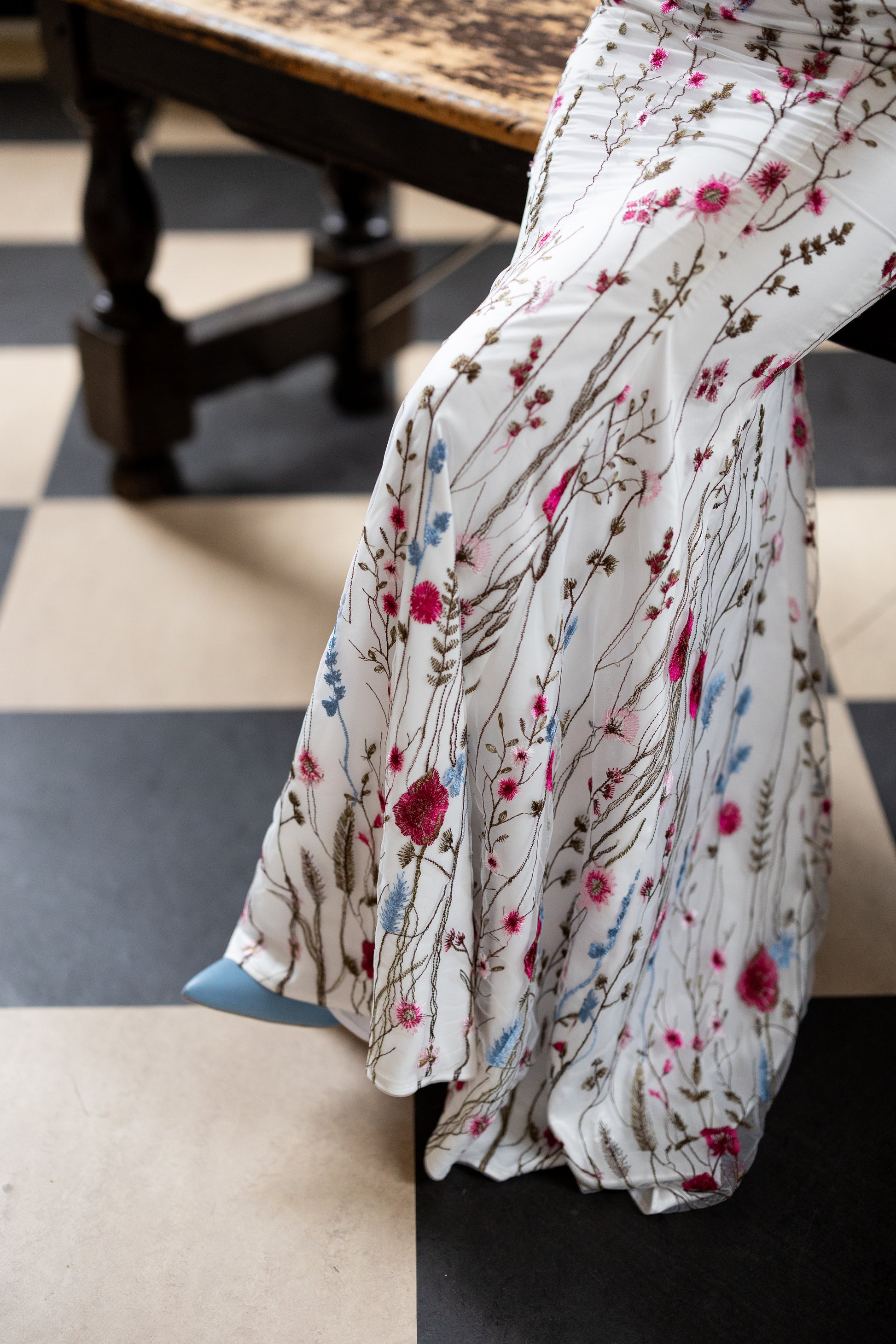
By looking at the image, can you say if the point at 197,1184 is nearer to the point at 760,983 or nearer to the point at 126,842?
the point at 126,842

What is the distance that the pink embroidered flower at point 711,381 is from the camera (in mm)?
756

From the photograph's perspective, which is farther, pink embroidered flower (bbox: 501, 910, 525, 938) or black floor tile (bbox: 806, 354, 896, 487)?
black floor tile (bbox: 806, 354, 896, 487)

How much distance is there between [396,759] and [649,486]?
0.83 feet

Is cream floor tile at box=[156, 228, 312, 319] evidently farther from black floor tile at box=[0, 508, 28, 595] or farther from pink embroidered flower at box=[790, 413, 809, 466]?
pink embroidered flower at box=[790, 413, 809, 466]

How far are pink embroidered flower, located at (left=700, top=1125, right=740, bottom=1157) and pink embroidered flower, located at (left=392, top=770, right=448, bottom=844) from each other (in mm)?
427

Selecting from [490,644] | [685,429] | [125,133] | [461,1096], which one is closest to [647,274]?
[685,429]

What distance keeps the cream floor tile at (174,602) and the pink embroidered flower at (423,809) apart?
70 centimetres

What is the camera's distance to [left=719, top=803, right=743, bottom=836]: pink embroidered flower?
112cm

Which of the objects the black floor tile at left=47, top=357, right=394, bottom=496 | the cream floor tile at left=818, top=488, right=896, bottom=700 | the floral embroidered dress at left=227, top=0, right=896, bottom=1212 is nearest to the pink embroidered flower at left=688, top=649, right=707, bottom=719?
the floral embroidered dress at left=227, top=0, right=896, bottom=1212

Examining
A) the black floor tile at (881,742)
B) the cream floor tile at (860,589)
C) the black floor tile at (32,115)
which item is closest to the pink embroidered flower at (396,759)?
the black floor tile at (881,742)

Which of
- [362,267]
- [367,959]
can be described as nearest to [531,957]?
[367,959]

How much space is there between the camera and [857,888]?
1.30m

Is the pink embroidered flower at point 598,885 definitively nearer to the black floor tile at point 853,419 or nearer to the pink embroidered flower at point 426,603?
the pink embroidered flower at point 426,603

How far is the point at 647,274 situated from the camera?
0.72 meters
